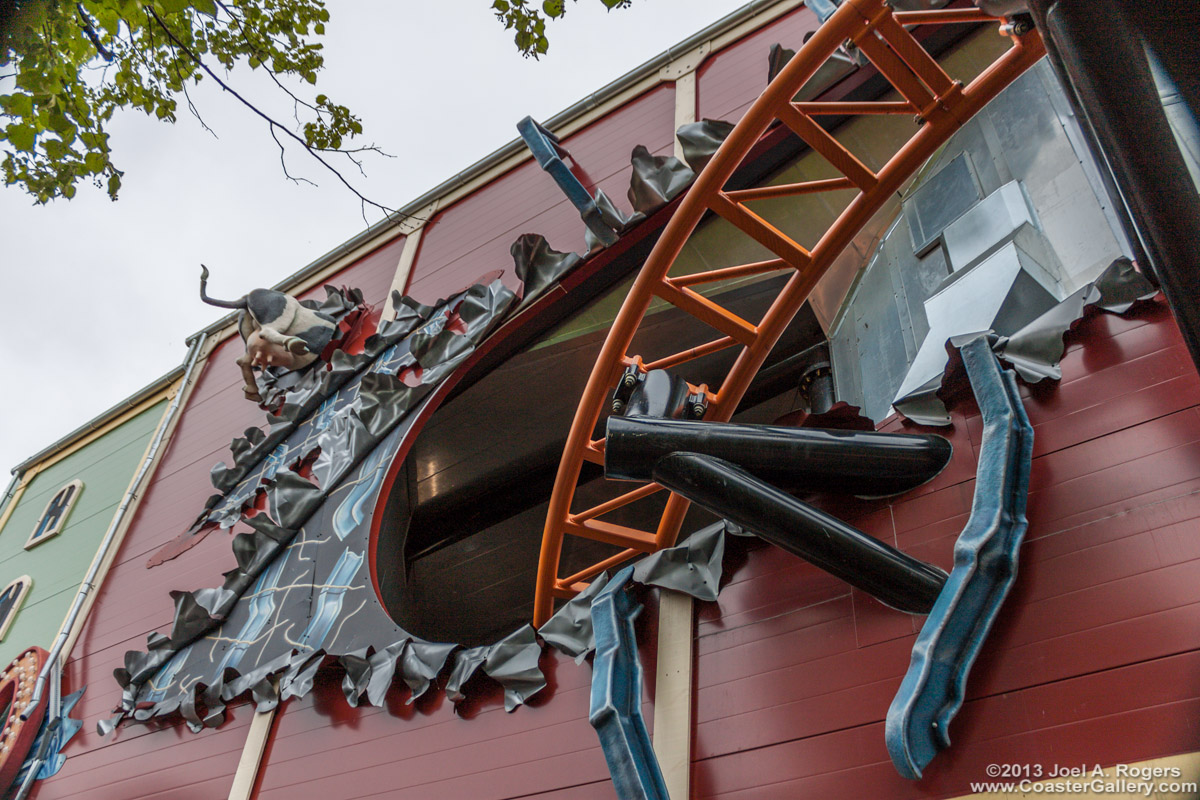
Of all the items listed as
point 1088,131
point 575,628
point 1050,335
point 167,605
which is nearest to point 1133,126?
point 1088,131

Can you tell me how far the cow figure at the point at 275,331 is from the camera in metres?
11.0

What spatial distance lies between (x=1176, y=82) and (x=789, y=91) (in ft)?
12.8

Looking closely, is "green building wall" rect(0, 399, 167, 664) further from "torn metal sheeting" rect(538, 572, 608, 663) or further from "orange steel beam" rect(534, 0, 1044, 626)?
"orange steel beam" rect(534, 0, 1044, 626)

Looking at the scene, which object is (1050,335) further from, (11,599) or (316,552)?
(11,599)

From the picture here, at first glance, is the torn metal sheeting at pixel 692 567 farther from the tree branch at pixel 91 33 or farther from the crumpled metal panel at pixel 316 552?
the tree branch at pixel 91 33

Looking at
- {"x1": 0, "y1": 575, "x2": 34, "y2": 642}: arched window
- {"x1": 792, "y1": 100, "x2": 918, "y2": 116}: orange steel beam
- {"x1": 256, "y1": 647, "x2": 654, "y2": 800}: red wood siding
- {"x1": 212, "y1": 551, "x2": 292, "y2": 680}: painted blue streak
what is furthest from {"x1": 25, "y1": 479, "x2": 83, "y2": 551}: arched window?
{"x1": 792, "y1": 100, "x2": 918, "y2": 116}: orange steel beam

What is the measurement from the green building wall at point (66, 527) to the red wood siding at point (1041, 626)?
916 centimetres

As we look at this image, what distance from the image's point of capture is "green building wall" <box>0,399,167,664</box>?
1170 centimetres

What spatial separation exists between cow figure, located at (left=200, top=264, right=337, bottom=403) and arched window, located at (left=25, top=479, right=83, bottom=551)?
4.08 m

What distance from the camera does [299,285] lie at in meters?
13.5

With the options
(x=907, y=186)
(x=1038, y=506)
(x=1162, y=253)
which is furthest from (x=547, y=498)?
(x=1162, y=253)

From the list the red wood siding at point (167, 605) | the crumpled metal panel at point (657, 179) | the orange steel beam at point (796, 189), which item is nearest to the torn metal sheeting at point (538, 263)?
the crumpled metal panel at point (657, 179)

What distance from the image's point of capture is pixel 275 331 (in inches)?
435

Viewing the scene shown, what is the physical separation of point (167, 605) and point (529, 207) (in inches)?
227
